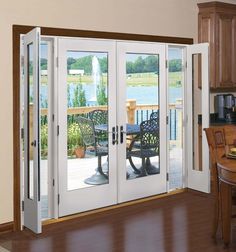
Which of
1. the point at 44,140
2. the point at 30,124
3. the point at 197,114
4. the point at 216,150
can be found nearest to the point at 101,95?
the point at 44,140

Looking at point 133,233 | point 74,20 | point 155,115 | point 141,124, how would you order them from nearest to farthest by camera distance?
point 133,233
point 74,20
point 141,124
point 155,115

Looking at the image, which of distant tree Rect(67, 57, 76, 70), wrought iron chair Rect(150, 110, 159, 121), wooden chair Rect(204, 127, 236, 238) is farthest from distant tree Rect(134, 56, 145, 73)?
wooden chair Rect(204, 127, 236, 238)

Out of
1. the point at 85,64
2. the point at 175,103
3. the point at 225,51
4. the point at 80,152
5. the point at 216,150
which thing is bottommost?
the point at 80,152

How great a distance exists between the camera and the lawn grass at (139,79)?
17.5 ft

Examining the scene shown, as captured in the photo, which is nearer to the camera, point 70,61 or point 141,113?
point 70,61

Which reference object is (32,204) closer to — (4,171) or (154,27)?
(4,171)

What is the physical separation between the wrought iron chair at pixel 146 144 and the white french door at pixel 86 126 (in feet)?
1.43

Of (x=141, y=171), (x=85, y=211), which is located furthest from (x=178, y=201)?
(x=85, y=211)

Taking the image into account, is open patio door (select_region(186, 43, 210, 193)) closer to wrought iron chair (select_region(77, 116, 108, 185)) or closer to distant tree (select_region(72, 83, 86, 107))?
wrought iron chair (select_region(77, 116, 108, 185))

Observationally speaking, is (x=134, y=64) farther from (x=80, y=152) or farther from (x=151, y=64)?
(x=80, y=152)

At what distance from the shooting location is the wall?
473 cm

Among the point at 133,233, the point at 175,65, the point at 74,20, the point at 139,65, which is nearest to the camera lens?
the point at 133,233

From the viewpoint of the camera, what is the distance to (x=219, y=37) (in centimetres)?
652

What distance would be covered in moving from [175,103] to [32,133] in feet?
8.47
